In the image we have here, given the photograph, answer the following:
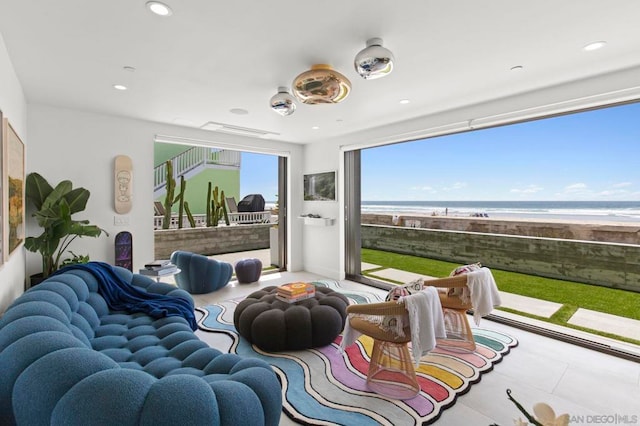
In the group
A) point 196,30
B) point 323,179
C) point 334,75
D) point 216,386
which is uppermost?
point 196,30

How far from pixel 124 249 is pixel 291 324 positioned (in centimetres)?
282

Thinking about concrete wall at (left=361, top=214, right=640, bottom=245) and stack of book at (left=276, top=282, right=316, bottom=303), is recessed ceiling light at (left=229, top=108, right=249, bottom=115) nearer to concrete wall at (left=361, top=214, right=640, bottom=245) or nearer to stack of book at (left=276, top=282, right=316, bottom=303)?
stack of book at (left=276, top=282, right=316, bottom=303)

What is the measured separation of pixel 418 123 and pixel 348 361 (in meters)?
3.25

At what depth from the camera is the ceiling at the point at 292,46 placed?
1.84 m

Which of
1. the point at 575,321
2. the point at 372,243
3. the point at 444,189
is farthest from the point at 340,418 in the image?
the point at 444,189

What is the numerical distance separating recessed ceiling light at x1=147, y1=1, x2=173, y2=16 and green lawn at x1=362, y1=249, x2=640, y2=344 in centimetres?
472

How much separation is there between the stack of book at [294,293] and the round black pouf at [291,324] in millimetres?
50

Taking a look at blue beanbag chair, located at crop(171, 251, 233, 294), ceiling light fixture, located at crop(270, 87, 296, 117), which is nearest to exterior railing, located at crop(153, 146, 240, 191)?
blue beanbag chair, located at crop(171, 251, 233, 294)

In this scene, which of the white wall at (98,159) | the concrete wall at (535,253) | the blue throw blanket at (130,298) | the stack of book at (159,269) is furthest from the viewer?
the concrete wall at (535,253)

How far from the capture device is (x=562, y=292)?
4824 mm

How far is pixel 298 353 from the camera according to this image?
9.02 ft

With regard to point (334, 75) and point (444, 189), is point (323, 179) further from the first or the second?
point (444, 189)

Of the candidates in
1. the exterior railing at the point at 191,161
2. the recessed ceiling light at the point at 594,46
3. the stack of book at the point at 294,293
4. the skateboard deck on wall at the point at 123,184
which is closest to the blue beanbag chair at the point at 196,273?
the skateboard deck on wall at the point at 123,184

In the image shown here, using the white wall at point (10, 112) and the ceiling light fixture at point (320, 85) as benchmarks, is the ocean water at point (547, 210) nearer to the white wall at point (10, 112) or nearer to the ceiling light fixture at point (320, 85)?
the ceiling light fixture at point (320, 85)
